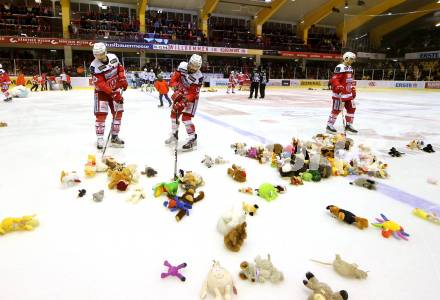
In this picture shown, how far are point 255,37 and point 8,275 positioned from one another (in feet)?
103

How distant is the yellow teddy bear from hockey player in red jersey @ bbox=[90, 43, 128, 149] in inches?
98.2

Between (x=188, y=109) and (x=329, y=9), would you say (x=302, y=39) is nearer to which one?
(x=329, y=9)

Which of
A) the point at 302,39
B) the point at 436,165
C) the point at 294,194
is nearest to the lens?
the point at 294,194

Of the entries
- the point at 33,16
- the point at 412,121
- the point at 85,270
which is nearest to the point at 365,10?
the point at 412,121

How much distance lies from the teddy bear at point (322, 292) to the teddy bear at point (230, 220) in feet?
2.23

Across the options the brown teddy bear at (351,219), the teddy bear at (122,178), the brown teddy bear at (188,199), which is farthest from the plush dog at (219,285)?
the teddy bear at (122,178)

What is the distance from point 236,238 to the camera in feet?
6.91

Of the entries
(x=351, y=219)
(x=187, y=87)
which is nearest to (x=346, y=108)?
(x=187, y=87)

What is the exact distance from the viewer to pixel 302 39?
33.3 meters

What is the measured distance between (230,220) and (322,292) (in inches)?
33.0

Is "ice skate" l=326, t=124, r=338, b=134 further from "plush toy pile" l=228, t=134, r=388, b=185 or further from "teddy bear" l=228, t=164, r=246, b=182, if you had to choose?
"teddy bear" l=228, t=164, r=246, b=182

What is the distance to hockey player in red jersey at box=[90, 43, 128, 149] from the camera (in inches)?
178

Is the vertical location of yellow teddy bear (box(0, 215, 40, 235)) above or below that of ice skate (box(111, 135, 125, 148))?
below

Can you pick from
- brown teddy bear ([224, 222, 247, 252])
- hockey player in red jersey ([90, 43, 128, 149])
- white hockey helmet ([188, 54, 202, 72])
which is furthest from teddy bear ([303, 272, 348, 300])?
hockey player in red jersey ([90, 43, 128, 149])
